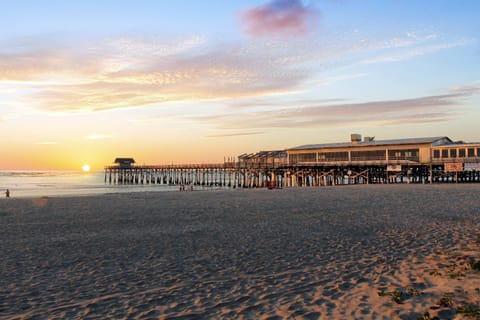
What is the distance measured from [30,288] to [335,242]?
792 cm

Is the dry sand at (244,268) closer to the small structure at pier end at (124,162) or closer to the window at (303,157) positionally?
the window at (303,157)

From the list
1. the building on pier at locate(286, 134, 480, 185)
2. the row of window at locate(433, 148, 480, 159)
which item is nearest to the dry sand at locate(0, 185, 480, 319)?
the row of window at locate(433, 148, 480, 159)

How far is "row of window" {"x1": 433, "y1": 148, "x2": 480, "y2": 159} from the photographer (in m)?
45.0

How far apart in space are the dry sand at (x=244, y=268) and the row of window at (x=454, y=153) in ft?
104

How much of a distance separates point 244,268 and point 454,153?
143 feet

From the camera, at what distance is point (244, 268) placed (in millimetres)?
9344

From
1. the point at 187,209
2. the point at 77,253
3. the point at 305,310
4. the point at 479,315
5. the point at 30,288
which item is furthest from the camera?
the point at 187,209

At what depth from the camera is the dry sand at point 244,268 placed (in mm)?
6664

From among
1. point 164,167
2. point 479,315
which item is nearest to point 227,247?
point 479,315

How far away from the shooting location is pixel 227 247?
1187 centimetres

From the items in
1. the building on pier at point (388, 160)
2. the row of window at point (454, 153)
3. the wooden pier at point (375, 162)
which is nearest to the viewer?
the row of window at point (454, 153)

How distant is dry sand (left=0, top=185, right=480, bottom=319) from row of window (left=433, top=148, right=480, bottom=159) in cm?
3180

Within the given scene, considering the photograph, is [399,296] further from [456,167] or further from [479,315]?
[456,167]

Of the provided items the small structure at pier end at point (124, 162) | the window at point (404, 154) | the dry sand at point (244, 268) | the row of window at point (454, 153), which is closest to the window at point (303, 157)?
the window at point (404, 154)
